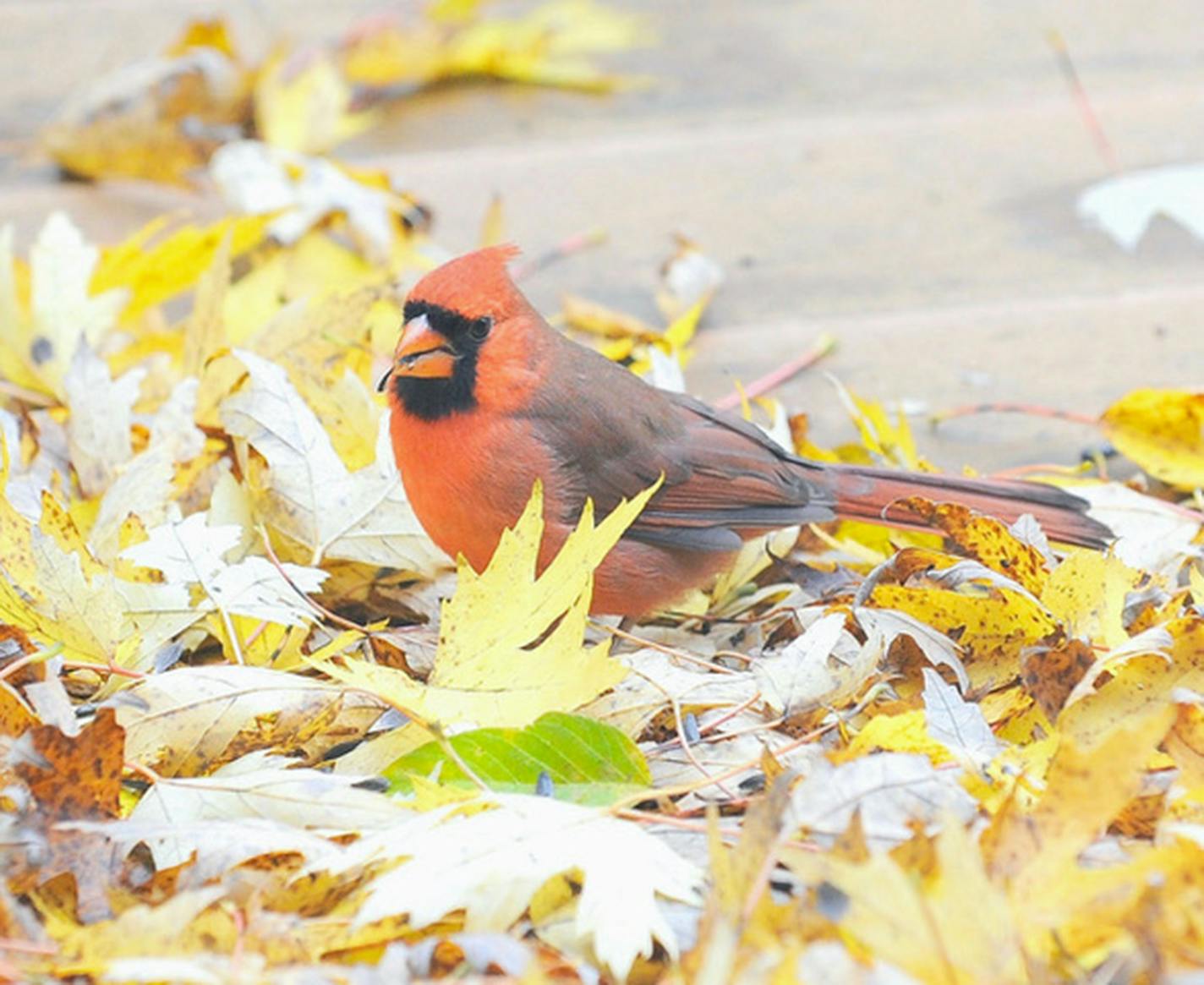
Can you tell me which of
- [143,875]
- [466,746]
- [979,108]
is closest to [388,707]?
[466,746]

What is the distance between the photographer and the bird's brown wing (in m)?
2.42

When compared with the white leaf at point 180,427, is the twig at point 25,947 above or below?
above

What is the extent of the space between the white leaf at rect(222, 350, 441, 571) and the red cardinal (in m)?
0.07

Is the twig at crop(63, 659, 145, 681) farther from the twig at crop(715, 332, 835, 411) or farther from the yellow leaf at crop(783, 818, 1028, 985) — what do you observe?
the twig at crop(715, 332, 835, 411)

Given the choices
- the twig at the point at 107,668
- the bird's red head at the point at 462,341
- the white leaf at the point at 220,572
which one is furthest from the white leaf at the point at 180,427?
the twig at the point at 107,668

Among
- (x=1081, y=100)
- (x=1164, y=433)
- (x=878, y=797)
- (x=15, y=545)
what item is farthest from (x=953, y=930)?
(x=1081, y=100)

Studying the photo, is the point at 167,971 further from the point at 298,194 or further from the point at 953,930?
the point at 298,194

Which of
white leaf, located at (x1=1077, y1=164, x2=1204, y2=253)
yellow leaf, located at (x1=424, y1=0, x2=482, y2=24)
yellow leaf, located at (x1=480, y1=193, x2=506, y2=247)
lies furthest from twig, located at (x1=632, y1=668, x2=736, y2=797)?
yellow leaf, located at (x1=424, y1=0, x2=482, y2=24)

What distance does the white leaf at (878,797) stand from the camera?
5.02 feet

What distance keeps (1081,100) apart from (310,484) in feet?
7.65

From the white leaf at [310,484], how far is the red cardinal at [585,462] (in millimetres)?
66

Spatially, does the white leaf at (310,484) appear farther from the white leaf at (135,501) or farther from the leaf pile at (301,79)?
the leaf pile at (301,79)

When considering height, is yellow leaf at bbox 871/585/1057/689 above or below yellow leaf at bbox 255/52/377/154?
below

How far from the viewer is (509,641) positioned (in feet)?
5.72
